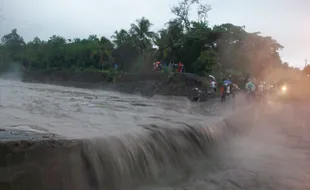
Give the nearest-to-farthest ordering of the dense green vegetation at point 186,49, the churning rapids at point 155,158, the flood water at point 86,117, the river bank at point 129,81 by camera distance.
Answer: the churning rapids at point 155,158 → the flood water at point 86,117 → the river bank at point 129,81 → the dense green vegetation at point 186,49

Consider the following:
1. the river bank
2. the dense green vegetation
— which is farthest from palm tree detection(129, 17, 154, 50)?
the river bank

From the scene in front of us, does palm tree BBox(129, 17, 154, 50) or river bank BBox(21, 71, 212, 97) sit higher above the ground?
palm tree BBox(129, 17, 154, 50)

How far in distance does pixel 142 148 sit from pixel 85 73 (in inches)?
1379

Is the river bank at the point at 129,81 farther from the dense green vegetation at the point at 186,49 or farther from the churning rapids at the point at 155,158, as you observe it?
the churning rapids at the point at 155,158

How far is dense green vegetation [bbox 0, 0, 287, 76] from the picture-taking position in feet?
105

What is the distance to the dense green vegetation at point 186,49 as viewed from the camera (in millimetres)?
32062

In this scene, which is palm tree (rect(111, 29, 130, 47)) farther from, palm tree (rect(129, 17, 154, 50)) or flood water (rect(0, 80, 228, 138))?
flood water (rect(0, 80, 228, 138))

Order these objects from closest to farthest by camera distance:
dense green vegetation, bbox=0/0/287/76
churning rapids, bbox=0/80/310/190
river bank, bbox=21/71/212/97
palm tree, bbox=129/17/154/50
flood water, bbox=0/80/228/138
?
churning rapids, bbox=0/80/310/190 → flood water, bbox=0/80/228/138 → river bank, bbox=21/71/212/97 → dense green vegetation, bbox=0/0/287/76 → palm tree, bbox=129/17/154/50

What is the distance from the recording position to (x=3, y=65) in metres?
50.2

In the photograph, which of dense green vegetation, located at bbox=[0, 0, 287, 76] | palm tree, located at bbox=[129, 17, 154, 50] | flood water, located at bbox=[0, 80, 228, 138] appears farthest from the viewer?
palm tree, located at bbox=[129, 17, 154, 50]

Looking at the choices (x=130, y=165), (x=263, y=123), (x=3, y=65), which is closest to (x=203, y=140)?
(x=130, y=165)

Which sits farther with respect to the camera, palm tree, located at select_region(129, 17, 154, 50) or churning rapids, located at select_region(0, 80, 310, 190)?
palm tree, located at select_region(129, 17, 154, 50)

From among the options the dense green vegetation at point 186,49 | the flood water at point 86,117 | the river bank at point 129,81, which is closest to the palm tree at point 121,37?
the dense green vegetation at point 186,49

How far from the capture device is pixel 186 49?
3297 centimetres
